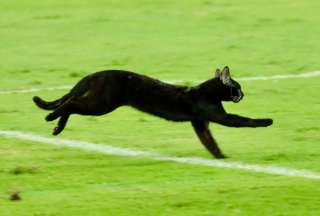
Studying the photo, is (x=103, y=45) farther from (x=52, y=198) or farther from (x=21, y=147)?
(x=52, y=198)

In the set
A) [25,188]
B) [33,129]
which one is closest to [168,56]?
[33,129]

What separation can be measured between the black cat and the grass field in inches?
15.2

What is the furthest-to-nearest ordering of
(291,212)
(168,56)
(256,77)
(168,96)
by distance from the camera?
(168,56) → (256,77) → (168,96) → (291,212)

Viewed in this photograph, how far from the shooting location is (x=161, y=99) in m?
14.4

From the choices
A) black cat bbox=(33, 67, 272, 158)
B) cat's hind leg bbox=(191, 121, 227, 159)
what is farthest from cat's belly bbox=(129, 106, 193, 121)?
cat's hind leg bbox=(191, 121, 227, 159)

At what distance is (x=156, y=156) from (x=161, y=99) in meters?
0.58

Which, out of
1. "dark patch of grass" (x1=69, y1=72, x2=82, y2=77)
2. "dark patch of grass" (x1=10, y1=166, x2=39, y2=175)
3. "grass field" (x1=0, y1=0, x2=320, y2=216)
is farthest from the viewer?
"dark patch of grass" (x1=69, y1=72, x2=82, y2=77)

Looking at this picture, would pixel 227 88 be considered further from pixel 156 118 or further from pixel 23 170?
pixel 156 118

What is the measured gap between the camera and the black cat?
1423cm

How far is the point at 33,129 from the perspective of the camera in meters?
16.3

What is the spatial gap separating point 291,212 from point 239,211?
16.4 inches

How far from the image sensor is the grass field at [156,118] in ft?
40.1

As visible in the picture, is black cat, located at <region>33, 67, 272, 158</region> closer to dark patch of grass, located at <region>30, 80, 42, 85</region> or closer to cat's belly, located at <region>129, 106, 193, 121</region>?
cat's belly, located at <region>129, 106, 193, 121</region>

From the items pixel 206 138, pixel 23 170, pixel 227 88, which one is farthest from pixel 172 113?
pixel 23 170
